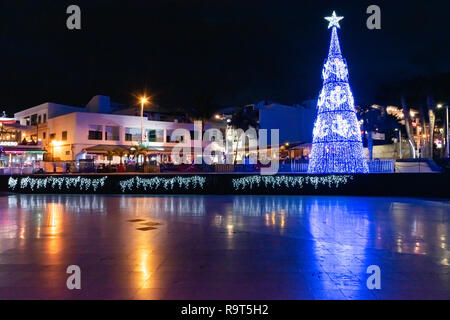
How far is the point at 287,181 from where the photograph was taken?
64.3ft

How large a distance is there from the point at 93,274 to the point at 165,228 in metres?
4.13

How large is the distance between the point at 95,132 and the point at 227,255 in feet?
134

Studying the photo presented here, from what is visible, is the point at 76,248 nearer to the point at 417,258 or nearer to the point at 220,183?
the point at 417,258

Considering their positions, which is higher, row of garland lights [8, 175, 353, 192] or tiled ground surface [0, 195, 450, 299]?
row of garland lights [8, 175, 353, 192]

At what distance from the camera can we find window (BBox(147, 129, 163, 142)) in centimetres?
4988

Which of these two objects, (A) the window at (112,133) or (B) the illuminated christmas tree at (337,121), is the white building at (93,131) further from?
(B) the illuminated christmas tree at (337,121)

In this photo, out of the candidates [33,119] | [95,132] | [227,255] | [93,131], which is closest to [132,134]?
[95,132]

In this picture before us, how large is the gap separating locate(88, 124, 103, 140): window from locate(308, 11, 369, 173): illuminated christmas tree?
3115 centimetres

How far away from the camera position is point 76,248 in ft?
24.5

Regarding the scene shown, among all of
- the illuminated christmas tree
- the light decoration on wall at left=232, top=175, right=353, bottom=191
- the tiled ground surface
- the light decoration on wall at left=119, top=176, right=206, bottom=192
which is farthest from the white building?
the tiled ground surface

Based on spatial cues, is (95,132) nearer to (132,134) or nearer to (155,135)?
(132,134)

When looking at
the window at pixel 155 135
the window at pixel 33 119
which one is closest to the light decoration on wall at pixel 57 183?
the window at pixel 155 135

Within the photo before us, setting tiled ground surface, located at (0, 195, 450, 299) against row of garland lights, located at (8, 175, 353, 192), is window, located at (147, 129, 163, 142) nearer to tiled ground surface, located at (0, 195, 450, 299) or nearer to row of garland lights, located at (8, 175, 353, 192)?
row of garland lights, located at (8, 175, 353, 192)
